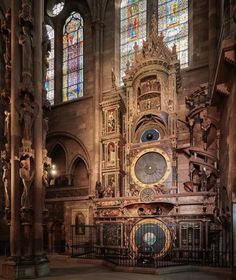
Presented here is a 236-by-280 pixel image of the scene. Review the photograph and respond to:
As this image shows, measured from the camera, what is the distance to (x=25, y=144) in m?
10.3

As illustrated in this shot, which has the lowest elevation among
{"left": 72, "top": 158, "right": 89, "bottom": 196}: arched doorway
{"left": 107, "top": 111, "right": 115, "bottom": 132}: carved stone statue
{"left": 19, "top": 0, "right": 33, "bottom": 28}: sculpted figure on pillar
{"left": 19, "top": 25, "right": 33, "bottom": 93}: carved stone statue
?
{"left": 72, "top": 158, "right": 89, "bottom": 196}: arched doorway

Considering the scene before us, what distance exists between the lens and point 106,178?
17.2 meters

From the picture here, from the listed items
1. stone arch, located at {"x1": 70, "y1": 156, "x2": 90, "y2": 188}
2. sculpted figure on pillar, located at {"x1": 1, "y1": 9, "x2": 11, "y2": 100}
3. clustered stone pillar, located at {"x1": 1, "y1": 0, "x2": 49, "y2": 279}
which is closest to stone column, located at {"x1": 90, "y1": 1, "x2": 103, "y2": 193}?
stone arch, located at {"x1": 70, "y1": 156, "x2": 90, "y2": 188}

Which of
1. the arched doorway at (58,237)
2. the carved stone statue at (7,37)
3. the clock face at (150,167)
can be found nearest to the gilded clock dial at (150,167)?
the clock face at (150,167)

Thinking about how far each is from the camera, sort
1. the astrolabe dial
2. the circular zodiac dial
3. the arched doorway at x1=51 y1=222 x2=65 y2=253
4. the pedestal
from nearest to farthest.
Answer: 1. the pedestal
2. the circular zodiac dial
3. the astrolabe dial
4. the arched doorway at x1=51 y1=222 x2=65 y2=253

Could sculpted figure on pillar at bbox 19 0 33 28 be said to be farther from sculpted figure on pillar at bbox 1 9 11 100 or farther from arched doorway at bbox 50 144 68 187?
arched doorway at bbox 50 144 68 187

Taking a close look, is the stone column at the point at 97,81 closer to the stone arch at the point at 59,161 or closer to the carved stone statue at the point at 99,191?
the carved stone statue at the point at 99,191

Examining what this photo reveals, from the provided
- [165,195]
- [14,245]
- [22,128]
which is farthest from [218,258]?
[22,128]

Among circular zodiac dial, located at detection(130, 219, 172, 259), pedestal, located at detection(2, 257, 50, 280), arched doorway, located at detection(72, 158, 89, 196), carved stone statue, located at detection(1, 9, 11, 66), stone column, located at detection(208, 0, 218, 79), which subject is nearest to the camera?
pedestal, located at detection(2, 257, 50, 280)

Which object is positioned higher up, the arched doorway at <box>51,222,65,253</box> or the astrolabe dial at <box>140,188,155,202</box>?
the astrolabe dial at <box>140,188,155,202</box>

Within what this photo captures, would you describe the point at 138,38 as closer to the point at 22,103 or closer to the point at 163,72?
the point at 163,72

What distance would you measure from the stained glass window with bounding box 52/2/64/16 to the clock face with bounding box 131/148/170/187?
1049 cm

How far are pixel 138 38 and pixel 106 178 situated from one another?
7082mm

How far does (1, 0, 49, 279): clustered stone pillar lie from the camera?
10133 mm
